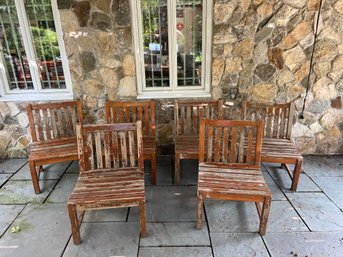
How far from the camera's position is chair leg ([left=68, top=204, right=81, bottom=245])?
1.77 m

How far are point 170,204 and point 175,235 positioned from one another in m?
0.37

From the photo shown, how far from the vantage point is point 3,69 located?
281 centimetres

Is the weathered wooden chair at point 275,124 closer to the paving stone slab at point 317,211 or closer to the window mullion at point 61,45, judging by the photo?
the paving stone slab at point 317,211

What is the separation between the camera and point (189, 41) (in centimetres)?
276

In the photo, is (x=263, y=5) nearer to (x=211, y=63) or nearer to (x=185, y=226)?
(x=211, y=63)

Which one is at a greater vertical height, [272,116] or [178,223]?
[272,116]

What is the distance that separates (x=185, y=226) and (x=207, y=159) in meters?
0.57

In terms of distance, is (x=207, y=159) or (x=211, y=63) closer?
(x=207, y=159)

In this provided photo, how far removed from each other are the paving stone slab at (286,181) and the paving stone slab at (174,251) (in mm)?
1123

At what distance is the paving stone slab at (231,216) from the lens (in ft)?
6.62

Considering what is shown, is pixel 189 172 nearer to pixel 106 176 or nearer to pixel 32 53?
pixel 106 176

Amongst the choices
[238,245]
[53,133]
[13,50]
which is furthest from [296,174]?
[13,50]

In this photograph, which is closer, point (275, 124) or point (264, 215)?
point (264, 215)

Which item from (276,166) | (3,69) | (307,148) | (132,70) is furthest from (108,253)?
(307,148)
